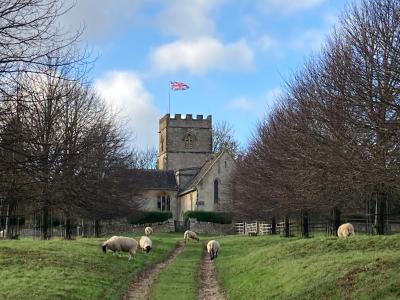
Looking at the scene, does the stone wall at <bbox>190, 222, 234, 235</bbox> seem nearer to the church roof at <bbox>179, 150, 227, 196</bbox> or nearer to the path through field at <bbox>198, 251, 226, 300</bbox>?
the church roof at <bbox>179, 150, 227, 196</bbox>

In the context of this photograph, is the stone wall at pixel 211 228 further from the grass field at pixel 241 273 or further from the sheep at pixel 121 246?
the sheep at pixel 121 246

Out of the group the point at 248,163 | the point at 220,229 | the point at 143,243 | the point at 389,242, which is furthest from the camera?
the point at 220,229

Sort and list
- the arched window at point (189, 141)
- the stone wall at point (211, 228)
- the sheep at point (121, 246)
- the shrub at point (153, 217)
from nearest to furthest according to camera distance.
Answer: the sheep at point (121, 246)
the stone wall at point (211, 228)
the shrub at point (153, 217)
the arched window at point (189, 141)

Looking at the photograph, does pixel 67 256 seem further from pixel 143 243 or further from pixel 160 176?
pixel 160 176

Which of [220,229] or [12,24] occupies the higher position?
[12,24]

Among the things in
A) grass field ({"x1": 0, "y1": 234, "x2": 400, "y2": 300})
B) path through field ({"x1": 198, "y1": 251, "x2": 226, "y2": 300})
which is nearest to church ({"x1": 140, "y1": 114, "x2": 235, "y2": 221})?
path through field ({"x1": 198, "y1": 251, "x2": 226, "y2": 300})

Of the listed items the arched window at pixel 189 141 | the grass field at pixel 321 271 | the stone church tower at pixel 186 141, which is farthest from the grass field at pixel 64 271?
the arched window at pixel 189 141

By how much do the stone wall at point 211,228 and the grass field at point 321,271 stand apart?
143 ft

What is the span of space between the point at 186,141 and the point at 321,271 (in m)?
81.8

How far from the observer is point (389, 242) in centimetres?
2086

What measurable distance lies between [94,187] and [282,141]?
12.0m

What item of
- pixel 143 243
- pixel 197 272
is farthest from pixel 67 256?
pixel 143 243

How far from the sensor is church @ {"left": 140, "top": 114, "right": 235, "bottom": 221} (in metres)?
78.8

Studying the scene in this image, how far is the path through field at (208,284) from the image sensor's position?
1817 centimetres
